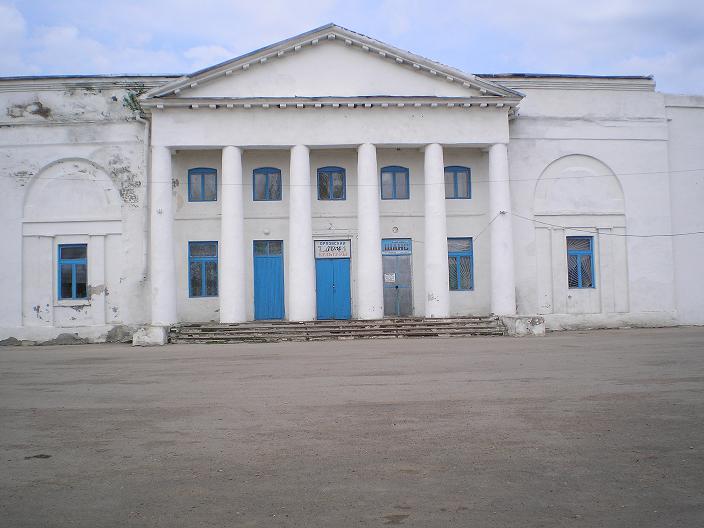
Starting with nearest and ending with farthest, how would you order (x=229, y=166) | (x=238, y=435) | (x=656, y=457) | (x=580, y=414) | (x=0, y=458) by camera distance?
(x=656, y=457) < (x=0, y=458) < (x=238, y=435) < (x=580, y=414) < (x=229, y=166)

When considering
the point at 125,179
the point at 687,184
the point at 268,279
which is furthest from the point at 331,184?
the point at 687,184

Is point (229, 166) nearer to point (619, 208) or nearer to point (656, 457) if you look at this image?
point (619, 208)

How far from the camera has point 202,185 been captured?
23.9 m

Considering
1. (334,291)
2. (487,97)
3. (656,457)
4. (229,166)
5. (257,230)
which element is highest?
(487,97)

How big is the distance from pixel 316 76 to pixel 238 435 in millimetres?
17792

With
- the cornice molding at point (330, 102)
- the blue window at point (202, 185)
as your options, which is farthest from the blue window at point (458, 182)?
the blue window at point (202, 185)

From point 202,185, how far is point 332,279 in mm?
6100

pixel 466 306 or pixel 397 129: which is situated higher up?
pixel 397 129

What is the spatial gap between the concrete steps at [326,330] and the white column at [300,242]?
702mm

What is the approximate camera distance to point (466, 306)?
24000 millimetres

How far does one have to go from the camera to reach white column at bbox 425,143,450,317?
72.1 feet

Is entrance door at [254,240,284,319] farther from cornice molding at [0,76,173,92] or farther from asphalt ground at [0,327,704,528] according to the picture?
asphalt ground at [0,327,704,528]

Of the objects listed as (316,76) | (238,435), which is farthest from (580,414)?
(316,76)

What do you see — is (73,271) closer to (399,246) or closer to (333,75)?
(333,75)
